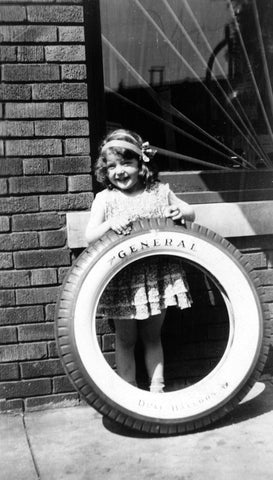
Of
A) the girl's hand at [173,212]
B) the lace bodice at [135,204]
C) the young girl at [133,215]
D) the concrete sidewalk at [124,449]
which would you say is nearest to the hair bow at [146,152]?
the young girl at [133,215]

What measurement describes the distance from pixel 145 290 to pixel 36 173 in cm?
88

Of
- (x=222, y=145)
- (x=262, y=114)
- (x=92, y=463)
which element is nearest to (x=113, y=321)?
(x=92, y=463)

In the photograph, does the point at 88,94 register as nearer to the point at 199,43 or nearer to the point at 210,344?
the point at 199,43

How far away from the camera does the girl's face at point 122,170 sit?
328cm

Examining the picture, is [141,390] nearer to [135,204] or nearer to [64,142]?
[135,204]

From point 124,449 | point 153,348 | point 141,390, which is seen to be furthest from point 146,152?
point 124,449

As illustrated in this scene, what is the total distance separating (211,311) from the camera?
3.83 metres

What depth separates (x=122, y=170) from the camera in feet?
10.8

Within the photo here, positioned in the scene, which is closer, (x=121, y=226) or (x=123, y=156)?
(x=121, y=226)

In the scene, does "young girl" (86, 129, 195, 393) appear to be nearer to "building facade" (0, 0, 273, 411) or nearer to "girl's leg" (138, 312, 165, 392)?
"girl's leg" (138, 312, 165, 392)

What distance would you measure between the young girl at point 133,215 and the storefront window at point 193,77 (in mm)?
459

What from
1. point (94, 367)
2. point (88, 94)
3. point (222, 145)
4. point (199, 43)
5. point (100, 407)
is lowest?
point (100, 407)

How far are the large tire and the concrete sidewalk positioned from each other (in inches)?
4.4

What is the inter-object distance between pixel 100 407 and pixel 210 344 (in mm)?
1032
